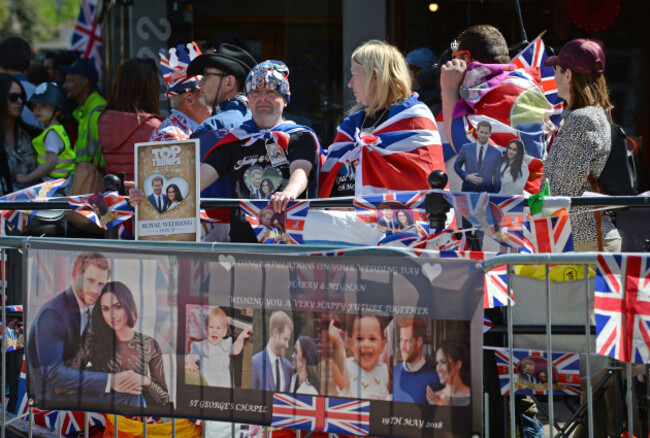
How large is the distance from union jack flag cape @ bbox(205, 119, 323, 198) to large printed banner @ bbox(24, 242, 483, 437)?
5.69 ft

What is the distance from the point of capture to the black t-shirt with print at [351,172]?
5.75 metres

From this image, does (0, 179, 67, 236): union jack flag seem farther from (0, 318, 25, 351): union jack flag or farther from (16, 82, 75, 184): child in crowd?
(16, 82, 75, 184): child in crowd

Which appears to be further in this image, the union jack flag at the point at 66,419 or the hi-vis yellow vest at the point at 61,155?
the hi-vis yellow vest at the point at 61,155

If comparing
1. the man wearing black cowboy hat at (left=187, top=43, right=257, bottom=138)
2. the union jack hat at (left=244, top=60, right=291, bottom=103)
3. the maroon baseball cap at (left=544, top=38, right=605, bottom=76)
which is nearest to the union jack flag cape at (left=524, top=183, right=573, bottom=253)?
the maroon baseball cap at (left=544, top=38, right=605, bottom=76)

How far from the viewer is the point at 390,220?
206 inches

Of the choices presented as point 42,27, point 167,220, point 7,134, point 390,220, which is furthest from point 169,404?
point 42,27

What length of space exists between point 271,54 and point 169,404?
738cm

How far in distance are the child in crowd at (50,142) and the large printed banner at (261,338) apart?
16.4ft

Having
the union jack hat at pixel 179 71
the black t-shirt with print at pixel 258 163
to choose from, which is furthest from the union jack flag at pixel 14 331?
the union jack hat at pixel 179 71

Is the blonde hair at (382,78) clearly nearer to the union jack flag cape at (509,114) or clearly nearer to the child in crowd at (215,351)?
the union jack flag cape at (509,114)

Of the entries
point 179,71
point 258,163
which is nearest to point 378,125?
point 258,163

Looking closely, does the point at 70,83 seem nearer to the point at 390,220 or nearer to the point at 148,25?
the point at 148,25

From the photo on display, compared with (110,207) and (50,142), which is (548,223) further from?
(50,142)

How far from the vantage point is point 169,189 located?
17.1 feet
